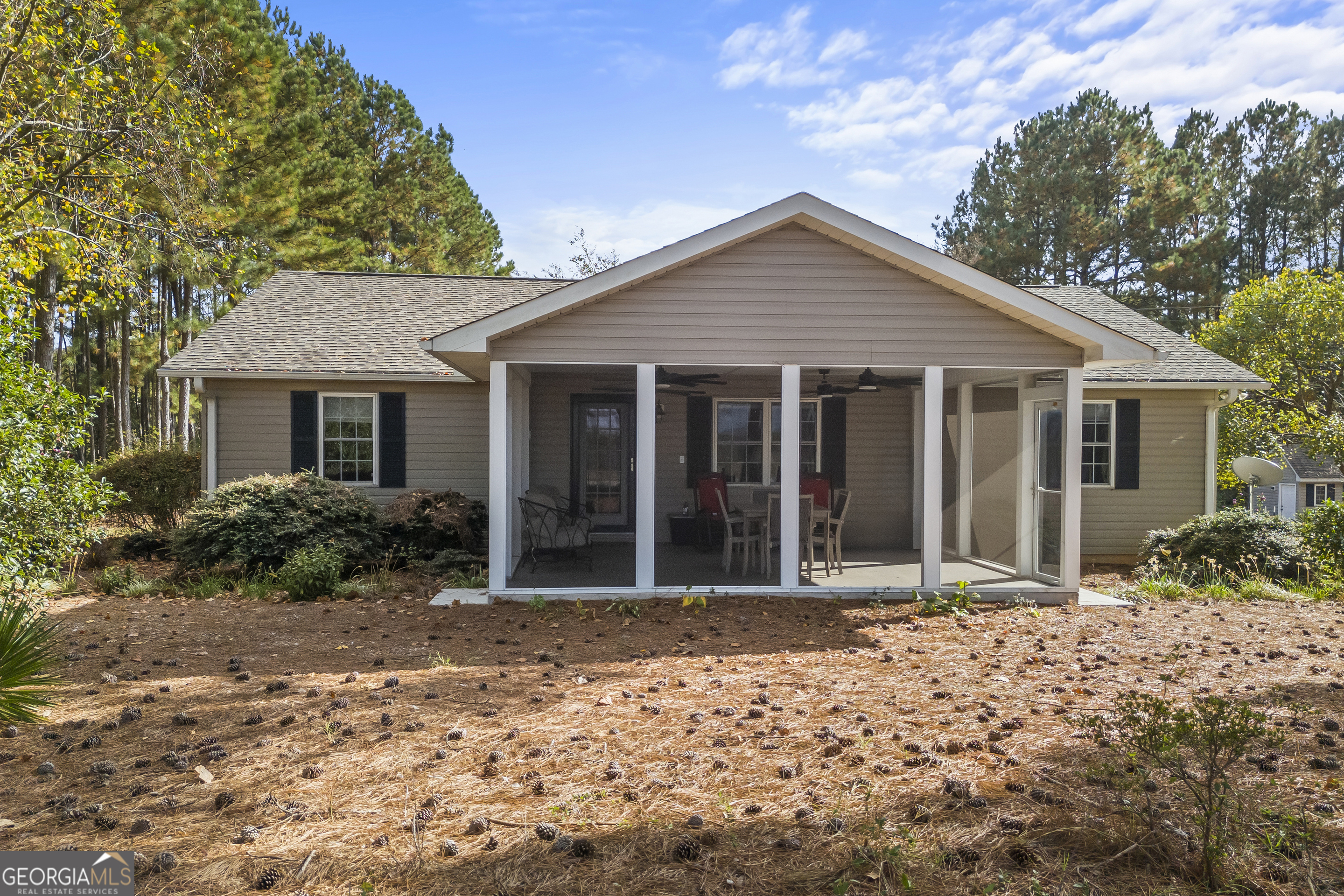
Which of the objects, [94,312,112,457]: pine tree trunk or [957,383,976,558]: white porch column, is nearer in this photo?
[957,383,976,558]: white porch column

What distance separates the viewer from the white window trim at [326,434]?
10.5 meters

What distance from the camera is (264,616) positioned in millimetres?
6887

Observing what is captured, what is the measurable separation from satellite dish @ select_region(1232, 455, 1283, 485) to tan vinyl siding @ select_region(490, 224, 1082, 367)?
5897 millimetres

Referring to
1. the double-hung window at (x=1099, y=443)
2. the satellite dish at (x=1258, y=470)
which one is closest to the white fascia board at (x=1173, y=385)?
the double-hung window at (x=1099, y=443)

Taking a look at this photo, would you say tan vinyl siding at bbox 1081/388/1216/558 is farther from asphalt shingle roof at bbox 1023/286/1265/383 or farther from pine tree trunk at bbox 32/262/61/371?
pine tree trunk at bbox 32/262/61/371

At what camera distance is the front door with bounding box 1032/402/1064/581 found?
7641mm

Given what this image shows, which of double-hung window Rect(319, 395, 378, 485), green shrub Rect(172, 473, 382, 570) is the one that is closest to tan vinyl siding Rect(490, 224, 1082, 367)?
green shrub Rect(172, 473, 382, 570)

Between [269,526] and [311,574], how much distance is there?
124 cm

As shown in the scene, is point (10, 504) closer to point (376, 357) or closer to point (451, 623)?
point (451, 623)

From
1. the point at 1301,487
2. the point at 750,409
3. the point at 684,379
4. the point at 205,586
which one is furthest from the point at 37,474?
the point at 1301,487

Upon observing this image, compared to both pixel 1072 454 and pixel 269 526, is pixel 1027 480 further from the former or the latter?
pixel 269 526

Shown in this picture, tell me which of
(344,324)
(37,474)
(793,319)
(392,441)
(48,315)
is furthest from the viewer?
(48,315)

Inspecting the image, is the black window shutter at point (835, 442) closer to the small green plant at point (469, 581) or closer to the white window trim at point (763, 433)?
the white window trim at point (763, 433)

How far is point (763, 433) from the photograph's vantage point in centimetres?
1123
